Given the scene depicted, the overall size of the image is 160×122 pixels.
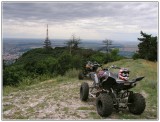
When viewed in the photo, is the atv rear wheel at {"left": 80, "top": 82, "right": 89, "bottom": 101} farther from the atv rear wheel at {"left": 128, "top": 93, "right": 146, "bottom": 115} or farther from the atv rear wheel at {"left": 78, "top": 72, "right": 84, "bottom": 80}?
the atv rear wheel at {"left": 78, "top": 72, "right": 84, "bottom": 80}

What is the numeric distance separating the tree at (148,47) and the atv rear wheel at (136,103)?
14020 mm

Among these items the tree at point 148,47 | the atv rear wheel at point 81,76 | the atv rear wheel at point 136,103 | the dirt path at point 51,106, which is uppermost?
the tree at point 148,47

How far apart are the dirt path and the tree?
39.6 feet

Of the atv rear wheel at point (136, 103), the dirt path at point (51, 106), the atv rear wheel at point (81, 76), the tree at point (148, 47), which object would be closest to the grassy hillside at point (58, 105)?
the dirt path at point (51, 106)

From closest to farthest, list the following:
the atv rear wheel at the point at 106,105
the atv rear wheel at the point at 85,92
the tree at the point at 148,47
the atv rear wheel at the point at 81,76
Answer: the atv rear wheel at the point at 106,105
the atv rear wheel at the point at 85,92
the atv rear wheel at the point at 81,76
the tree at the point at 148,47

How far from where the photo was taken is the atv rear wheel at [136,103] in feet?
23.4

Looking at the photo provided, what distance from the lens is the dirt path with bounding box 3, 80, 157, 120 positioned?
715 centimetres

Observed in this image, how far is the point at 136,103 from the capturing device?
719 centimetres

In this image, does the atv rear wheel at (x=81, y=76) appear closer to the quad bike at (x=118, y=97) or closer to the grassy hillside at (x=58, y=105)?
the grassy hillside at (x=58, y=105)

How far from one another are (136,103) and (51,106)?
2.19 metres

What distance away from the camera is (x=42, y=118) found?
22.9 feet

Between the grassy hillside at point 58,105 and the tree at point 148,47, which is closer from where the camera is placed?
the grassy hillside at point 58,105

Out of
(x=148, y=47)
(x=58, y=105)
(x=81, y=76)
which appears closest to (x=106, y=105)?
(x=58, y=105)

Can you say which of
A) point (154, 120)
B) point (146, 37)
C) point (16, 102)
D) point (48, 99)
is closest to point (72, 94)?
point (48, 99)
